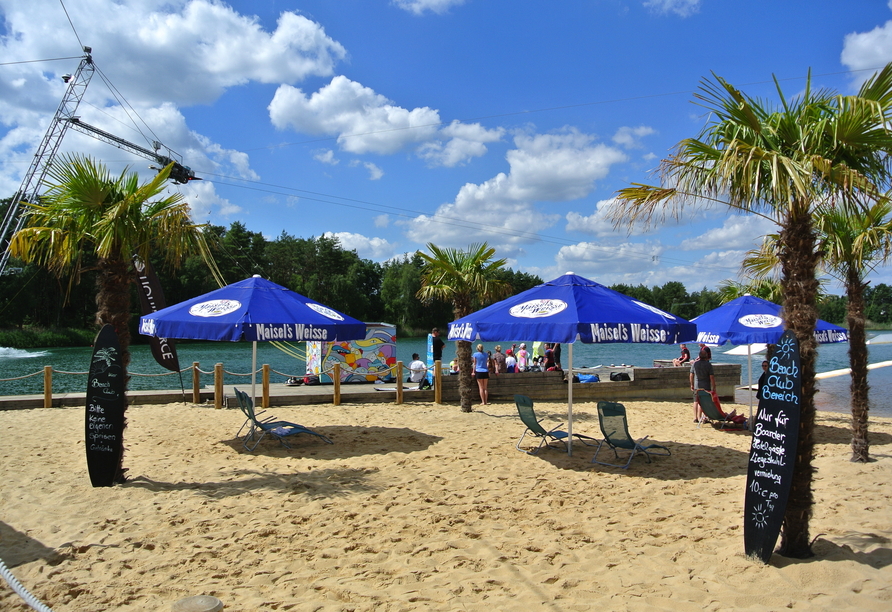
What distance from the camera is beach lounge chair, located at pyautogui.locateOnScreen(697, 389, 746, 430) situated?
34.6 ft

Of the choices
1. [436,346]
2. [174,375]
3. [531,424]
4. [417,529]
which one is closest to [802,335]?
[417,529]

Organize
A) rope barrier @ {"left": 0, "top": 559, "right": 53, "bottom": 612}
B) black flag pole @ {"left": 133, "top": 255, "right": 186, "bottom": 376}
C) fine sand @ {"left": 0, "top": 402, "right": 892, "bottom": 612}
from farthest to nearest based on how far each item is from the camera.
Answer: black flag pole @ {"left": 133, "top": 255, "right": 186, "bottom": 376}, fine sand @ {"left": 0, "top": 402, "right": 892, "bottom": 612}, rope barrier @ {"left": 0, "top": 559, "right": 53, "bottom": 612}

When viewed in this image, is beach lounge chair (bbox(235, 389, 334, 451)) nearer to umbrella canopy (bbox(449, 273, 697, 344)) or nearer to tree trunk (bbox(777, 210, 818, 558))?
umbrella canopy (bbox(449, 273, 697, 344))

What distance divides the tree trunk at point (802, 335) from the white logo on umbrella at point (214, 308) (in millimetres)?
6304

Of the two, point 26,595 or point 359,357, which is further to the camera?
point 359,357

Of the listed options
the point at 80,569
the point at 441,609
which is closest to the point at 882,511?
the point at 441,609

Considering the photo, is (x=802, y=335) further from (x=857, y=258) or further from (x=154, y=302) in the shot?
(x=154, y=302)

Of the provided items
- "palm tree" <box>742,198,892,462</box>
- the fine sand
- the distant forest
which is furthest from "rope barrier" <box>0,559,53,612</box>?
the distant forest

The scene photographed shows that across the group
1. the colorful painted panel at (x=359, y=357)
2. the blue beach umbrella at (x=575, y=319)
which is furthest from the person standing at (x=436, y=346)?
the blue beach umbrella at (x=575, y=319)

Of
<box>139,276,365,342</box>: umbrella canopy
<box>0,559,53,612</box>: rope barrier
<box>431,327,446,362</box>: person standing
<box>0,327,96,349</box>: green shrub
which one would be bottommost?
<box>0,559,53,612</box>: rope barrier

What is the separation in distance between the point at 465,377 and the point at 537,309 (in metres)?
5.52

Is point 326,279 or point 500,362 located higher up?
point 326,279

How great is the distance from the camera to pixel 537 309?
748 centimetres

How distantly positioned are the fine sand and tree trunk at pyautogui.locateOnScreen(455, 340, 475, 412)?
3330mm
